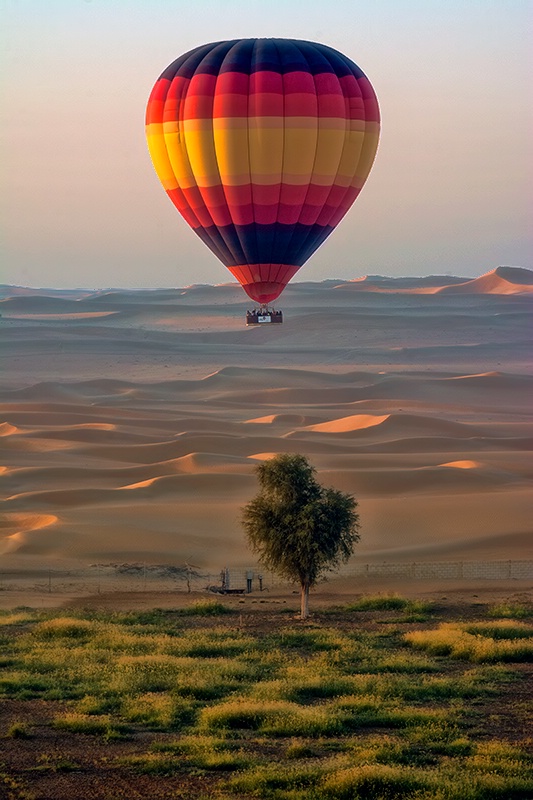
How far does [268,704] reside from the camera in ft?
71.7

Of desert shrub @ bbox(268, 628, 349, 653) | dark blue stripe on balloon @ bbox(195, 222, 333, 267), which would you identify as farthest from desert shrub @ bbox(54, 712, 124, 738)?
dark blue stripe on balloon @ bbox(195, 222, 333, 267)

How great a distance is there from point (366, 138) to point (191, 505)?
55.1ft

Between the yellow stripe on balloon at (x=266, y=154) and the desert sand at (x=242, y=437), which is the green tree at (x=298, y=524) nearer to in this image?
the desert sand at (x=242, y=437)

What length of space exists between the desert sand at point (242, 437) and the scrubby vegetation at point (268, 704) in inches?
417

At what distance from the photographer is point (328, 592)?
36281 mm

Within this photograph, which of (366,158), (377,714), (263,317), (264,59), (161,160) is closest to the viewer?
(377,714)

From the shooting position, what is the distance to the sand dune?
43831 millimetres

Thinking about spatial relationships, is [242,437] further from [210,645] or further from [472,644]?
[472,644]

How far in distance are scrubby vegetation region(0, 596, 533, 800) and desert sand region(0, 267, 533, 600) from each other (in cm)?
1060

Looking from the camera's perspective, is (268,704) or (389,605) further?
(389,605)

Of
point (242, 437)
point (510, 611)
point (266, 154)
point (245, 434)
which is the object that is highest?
point (266, 154)

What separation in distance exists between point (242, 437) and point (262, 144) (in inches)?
1272

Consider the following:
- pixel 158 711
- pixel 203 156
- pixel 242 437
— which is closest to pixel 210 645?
pixel 158 711

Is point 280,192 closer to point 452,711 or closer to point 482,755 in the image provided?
point 452,711
